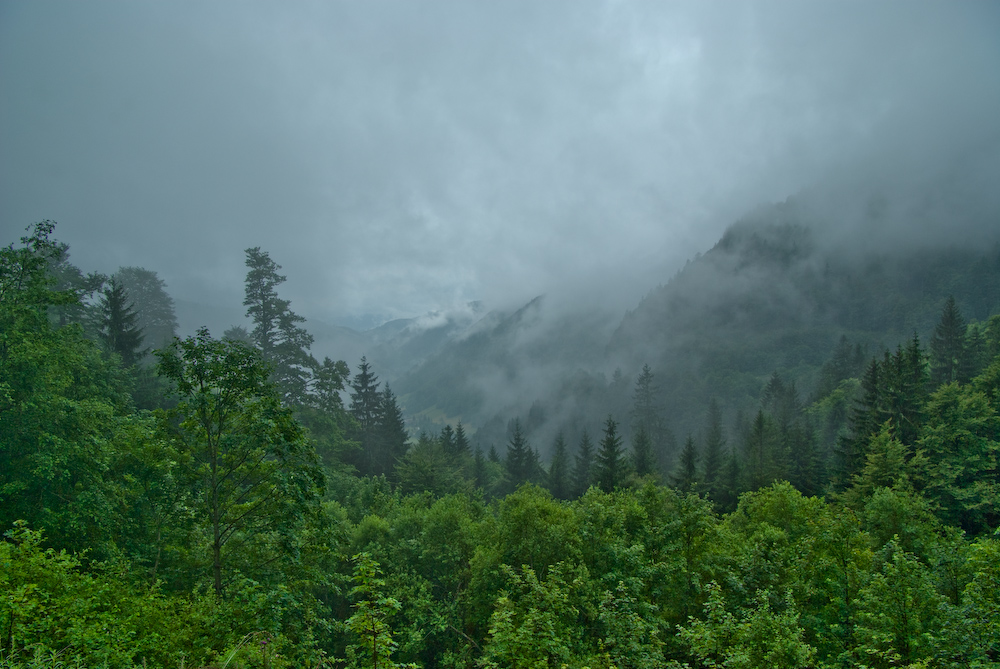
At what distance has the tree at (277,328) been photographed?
130 feet

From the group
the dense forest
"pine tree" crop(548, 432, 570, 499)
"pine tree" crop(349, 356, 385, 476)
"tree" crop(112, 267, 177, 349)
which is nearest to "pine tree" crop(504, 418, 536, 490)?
"pine tree" crop(548, 432, 570, 499)

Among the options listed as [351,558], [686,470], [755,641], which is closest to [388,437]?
[686,470]

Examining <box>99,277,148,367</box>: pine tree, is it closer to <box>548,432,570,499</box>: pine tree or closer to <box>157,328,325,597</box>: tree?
<box>157,328,325,597</box>: tree

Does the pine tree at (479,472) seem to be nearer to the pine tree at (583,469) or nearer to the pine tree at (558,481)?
the pine tree at (558,481)

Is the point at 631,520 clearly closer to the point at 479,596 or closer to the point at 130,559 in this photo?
the point at 479,596

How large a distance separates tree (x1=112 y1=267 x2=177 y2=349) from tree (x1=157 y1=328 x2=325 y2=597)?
204ft

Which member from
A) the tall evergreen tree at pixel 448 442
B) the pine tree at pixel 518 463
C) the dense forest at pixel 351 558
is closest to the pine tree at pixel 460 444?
the tall evergreen tree at pixel 448 442

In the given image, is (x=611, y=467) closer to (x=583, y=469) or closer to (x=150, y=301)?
(x=583, y=469)

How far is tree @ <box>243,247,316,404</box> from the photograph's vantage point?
39.7 meters

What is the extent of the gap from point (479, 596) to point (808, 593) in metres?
13.2

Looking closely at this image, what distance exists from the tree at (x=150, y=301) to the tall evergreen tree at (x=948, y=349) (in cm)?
11836

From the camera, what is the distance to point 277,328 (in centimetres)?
4081

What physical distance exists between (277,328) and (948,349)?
101 metres

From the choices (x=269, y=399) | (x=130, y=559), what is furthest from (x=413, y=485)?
(x=269, y=399)
